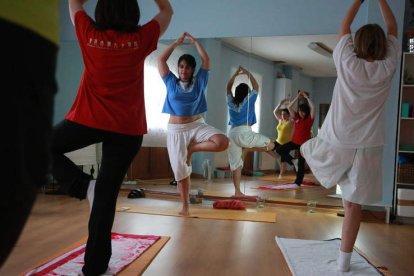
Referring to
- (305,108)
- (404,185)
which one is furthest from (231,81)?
(404,185)

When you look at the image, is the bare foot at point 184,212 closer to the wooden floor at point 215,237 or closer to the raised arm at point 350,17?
the wooden floor at point 215,237

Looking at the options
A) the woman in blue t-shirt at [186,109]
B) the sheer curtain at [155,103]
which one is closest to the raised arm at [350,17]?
the woman in blue t-shirt at [186,109]

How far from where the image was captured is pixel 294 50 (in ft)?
14.2

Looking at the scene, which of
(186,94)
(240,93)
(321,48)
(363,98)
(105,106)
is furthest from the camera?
(240,93)

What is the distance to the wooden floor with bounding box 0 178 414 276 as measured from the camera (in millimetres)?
2098

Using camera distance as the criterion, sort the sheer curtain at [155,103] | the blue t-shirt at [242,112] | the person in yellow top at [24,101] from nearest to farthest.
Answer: the person in yellow top at [24,101]
the blue t-shirt at [242,112]
the sheer curtain at [155,103]

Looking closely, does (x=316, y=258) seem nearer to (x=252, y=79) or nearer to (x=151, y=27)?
(x=151, y=27)

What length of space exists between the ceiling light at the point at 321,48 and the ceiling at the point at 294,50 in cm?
3

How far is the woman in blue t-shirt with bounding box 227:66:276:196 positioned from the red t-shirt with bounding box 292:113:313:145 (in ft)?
0.90

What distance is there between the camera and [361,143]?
6.57ft

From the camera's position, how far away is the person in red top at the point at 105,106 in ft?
5.44

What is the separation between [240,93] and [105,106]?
9.51 feet

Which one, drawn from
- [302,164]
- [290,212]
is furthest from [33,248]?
[302,164]

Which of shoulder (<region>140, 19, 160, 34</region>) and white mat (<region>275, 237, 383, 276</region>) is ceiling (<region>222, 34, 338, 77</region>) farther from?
shoulder (<region>140, 19, 160, 34</region>)
